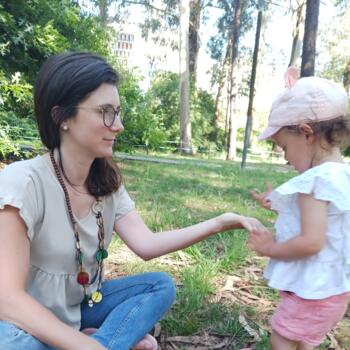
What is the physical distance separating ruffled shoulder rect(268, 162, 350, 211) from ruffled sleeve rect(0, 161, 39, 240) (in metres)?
0.80

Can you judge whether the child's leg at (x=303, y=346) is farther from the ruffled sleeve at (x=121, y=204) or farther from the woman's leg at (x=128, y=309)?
the ruffled sleeve at (x=121, y=204)

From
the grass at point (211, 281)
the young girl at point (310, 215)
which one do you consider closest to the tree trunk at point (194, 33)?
the grass at point (211, 281)

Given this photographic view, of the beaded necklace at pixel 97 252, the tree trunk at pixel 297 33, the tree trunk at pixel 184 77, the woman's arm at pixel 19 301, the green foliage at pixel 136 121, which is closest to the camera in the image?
the woman's arm at pixel 19 301

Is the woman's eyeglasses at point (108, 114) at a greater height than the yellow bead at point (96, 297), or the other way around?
the woman's eyeglasses at point (108, 114)

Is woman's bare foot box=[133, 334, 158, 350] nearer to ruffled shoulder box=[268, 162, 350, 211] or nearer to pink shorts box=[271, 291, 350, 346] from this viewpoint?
pink shorts box=[271, 291, 350, 346]

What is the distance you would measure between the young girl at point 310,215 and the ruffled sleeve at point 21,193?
2.55 feet

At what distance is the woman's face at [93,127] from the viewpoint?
4.91ft

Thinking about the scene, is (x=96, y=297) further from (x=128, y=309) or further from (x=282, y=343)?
(x=282, y=343)

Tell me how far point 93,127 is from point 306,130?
2.36ft

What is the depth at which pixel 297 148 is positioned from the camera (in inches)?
59.8

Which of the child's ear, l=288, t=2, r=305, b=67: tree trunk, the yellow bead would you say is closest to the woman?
the yellow bead

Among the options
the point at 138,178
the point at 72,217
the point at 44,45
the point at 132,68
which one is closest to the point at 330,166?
the point at 72,217

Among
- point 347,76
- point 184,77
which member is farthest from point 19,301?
point 347,76

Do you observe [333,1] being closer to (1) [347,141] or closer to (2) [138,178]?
(2) [138,178]
